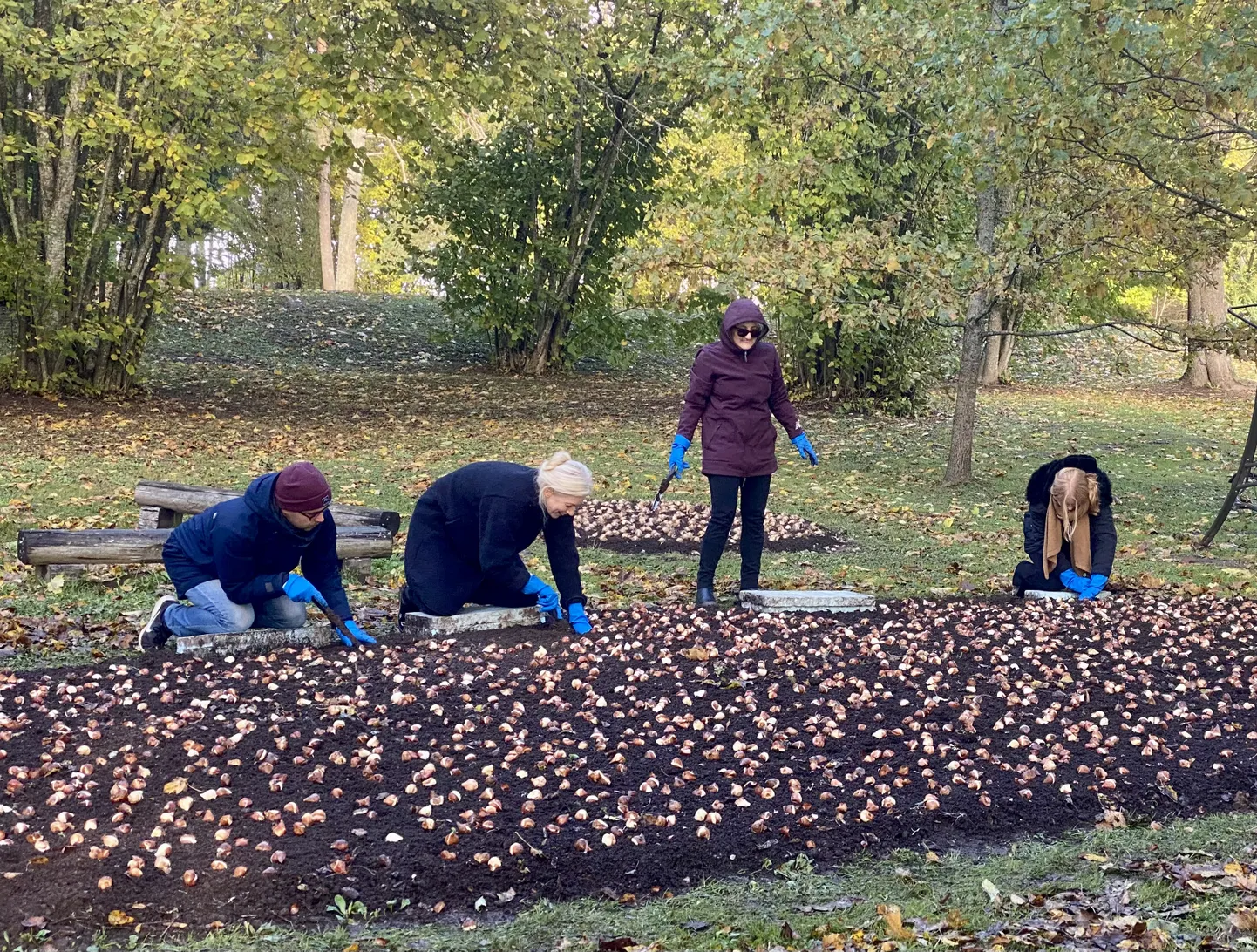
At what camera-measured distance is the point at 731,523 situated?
25.0 ft

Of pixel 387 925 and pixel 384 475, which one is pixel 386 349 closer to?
pixel 384 475

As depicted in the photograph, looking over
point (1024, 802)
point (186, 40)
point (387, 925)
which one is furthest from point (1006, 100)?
point (186, 40)

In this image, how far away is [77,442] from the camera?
13742 millimetres

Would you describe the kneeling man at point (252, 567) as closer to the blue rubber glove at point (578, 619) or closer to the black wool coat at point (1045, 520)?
the blue rubber glove at point (578, 619)

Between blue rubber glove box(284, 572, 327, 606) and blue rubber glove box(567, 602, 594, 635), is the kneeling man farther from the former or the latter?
blue rubber glove box(567, 602, 594, 635)

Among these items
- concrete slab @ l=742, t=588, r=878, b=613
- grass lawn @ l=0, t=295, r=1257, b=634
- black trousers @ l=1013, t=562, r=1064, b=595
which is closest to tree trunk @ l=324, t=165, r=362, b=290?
grass lawn @ l=0, t=295, r=1257, b=634

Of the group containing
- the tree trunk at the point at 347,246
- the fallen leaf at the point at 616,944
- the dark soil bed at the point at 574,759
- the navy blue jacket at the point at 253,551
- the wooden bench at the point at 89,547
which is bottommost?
the fallen leaf at the point at 616,944

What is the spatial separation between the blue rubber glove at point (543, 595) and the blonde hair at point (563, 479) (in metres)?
0.86

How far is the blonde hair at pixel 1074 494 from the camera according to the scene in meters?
7.43

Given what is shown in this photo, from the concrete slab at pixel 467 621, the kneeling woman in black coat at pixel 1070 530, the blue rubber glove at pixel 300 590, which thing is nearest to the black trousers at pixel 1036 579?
the kneeling woman in black coat at pixel 1070 530

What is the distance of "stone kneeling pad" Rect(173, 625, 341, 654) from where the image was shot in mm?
6012

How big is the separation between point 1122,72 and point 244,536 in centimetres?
696

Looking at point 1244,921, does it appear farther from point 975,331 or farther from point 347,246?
point 347,246

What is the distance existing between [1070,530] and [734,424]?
222cm
